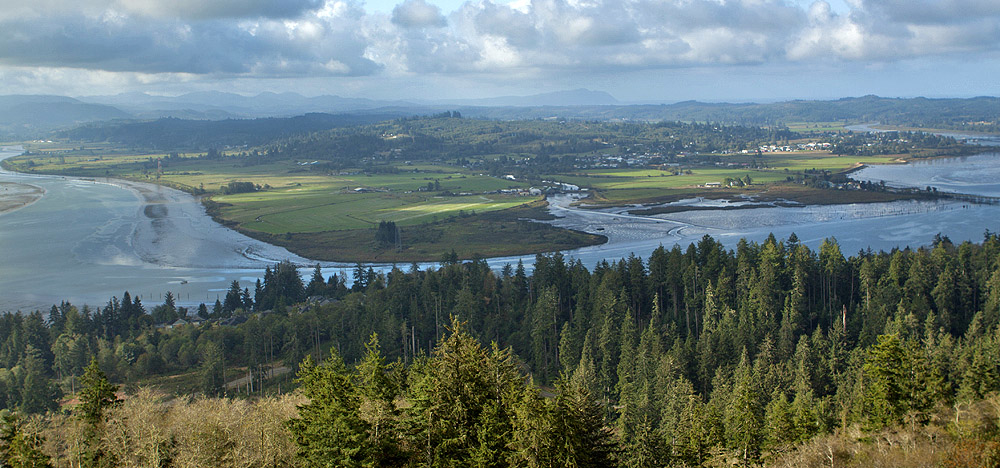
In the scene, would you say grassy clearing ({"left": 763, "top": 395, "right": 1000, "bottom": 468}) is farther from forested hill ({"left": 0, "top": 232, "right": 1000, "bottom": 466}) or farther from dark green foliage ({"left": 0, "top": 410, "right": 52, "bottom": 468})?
dark green foliage ({"left": 0, "top": 410, "right": 52, "bottom": 468})

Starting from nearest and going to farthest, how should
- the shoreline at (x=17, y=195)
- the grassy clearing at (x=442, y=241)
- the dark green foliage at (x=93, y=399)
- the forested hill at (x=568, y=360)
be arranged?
the forested hill at (x=568, y=360) < the dark green foliage at (x=93, y=399) < the grassy clearing at (x=442, y=241) < the shoreline at (x=17, y=195)

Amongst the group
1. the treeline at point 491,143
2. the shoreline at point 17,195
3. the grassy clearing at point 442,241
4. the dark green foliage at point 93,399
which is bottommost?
the grassy clearing at point 442,241

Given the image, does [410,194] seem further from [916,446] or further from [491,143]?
[916,446]

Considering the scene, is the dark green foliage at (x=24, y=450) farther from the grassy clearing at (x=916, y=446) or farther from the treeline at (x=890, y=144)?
the treeline at (x=890, y=144)

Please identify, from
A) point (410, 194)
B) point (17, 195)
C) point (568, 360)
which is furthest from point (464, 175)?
point (568, 360)

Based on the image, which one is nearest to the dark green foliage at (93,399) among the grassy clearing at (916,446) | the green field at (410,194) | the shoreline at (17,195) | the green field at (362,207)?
the grassy clearing at (916,446)
